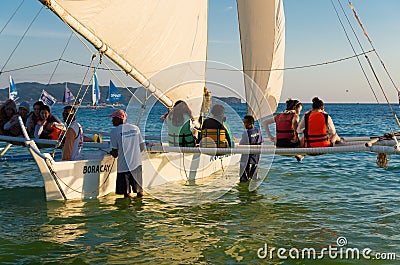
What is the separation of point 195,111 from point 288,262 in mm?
5866

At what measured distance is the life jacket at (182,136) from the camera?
32.2ft

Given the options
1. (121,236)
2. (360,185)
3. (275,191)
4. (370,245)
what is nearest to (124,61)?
(121,236)

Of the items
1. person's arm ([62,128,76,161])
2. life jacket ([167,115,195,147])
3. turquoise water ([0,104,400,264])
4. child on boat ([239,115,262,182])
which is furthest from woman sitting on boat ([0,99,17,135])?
child on boat ([239,115,262,182])

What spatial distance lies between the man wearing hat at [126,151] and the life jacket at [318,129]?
3.32 metres

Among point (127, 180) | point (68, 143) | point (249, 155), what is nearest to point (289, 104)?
point (249, 155)

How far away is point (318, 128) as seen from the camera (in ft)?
30.1

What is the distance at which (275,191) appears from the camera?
11.3 meters

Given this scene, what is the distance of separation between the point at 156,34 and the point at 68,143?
2.85 m

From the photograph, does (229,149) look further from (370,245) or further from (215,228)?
(370,245)

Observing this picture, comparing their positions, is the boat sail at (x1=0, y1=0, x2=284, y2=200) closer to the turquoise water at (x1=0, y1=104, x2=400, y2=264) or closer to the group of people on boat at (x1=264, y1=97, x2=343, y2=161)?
the turquoise water at (x1=0, y1=104, x2=400, y2=264)

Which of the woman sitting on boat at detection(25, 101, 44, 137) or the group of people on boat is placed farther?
the woman sitting on boat at detection(25, 101, 44, 137)

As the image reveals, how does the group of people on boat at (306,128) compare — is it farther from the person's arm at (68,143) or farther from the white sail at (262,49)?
the person's arm at (68,143)

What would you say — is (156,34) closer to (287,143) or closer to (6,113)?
(287,143)

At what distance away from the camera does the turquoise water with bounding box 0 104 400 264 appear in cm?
648
